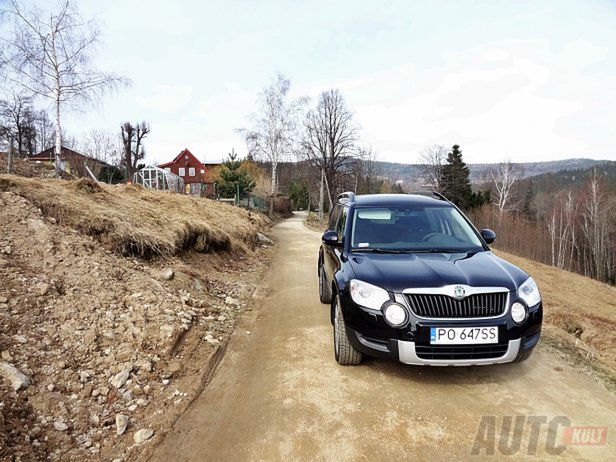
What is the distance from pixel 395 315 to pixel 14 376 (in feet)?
10.9

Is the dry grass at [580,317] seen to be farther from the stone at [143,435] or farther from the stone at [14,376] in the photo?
the stone at [14,376]

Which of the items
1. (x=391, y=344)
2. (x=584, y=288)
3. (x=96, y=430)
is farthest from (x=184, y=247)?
(x=584, y=288)

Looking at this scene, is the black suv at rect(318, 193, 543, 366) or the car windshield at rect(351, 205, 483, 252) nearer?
the black suv at rect(318, 193, 543, 366)

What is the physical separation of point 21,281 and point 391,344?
14.5 feet

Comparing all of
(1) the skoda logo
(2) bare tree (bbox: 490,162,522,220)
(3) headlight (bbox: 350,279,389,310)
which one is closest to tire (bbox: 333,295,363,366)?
(3) headlight (bbox: 350,279,389,310)

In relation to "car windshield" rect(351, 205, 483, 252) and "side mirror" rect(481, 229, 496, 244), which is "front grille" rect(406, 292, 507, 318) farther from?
"side mirror" rect(481, 229, 496, 244)

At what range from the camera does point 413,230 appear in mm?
4672

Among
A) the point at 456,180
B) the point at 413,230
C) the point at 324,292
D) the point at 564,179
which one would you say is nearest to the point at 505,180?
the point at 456,180

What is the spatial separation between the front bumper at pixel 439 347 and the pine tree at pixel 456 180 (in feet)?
164

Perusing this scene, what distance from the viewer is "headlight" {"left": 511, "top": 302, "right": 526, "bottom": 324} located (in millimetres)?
3279

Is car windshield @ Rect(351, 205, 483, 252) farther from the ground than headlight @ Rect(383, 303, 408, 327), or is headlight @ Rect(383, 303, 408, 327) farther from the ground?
car windshield @ Rect(351, 205, 483, 252)

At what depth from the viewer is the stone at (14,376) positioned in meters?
3.17

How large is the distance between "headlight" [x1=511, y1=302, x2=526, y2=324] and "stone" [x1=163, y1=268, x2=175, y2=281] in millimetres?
5217

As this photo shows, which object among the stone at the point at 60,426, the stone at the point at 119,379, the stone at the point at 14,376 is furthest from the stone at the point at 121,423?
the stone at the point at 14,376
